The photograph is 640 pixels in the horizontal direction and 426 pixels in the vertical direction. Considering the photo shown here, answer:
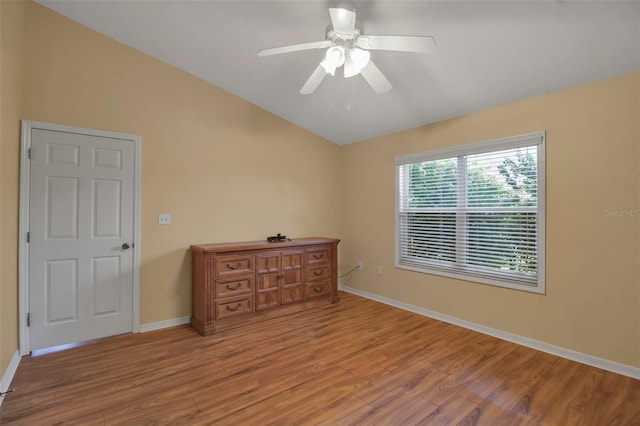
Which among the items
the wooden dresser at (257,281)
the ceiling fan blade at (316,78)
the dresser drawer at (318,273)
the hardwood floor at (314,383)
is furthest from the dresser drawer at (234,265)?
the ceiling fan blade at (316,78)

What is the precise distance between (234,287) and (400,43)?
2745 millimetres

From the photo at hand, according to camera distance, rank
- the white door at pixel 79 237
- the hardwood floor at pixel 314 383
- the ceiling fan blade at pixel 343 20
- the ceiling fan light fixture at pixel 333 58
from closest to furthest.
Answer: the ceiling fan blade at pixel 343 20
the hardwood floor at pixel 314 383
the ceiling fan light fixture at pixel 333 58
the white door at pixel 79 237

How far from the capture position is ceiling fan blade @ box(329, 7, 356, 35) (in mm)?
1736

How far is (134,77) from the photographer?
307 cm

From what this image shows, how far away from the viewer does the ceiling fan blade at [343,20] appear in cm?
174

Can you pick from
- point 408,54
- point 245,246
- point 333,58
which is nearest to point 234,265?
point 245,246

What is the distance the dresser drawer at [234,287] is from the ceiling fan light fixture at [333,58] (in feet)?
7.62

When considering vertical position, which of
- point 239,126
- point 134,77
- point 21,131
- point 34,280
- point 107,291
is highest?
point 134,77

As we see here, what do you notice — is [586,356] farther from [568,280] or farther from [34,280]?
[34,280]

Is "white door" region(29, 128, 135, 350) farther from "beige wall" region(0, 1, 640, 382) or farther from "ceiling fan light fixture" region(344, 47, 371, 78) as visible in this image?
"ceiling fan light fixture" region(344, 47, 371, 78)

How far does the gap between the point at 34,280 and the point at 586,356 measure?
15.8 feet

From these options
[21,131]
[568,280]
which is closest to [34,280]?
[21,131]

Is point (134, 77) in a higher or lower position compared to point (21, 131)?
higher

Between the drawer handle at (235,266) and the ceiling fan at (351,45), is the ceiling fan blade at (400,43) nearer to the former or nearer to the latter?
the ceiling fan at (351,45)
